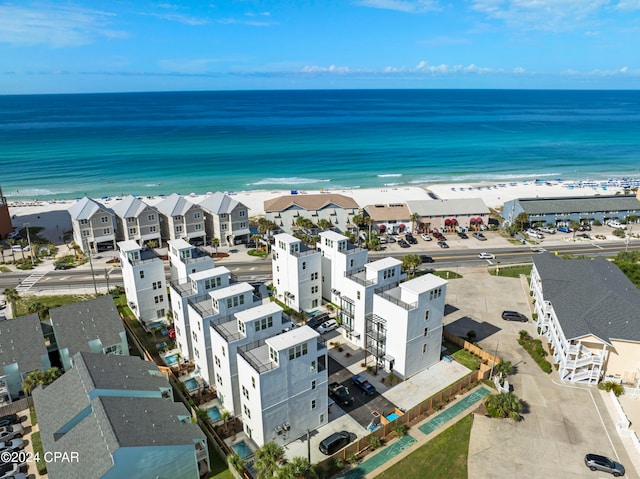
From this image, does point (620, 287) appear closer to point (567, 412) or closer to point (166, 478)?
point (567, 412)

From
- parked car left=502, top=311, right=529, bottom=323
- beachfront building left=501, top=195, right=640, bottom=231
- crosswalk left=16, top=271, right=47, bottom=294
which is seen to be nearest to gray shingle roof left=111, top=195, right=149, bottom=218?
crosswalk left=16, top=271, right=47, bottom=294

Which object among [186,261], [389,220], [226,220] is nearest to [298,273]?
[186,261]

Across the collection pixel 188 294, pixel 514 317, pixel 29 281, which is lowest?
pixel 514 317

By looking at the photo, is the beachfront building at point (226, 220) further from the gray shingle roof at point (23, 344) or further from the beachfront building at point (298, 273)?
the gray shingle roof at point (23, 344)

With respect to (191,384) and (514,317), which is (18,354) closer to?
(191,384)

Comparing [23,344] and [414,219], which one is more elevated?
[414,219]

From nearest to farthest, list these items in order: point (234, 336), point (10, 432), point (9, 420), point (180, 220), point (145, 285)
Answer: point (10, 432)
point (234, 336)
point (9, 420)
point (145, 285)
point (180, 220)

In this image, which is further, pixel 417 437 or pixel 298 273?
pixel 298 273

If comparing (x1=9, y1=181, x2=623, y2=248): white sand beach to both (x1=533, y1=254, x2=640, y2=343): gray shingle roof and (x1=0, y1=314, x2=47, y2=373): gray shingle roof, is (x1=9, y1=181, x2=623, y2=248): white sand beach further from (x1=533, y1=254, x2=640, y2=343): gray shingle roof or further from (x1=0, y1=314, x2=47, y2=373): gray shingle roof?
(x1=0, y1=314, x2=47, y2=373): gray shingle roof
